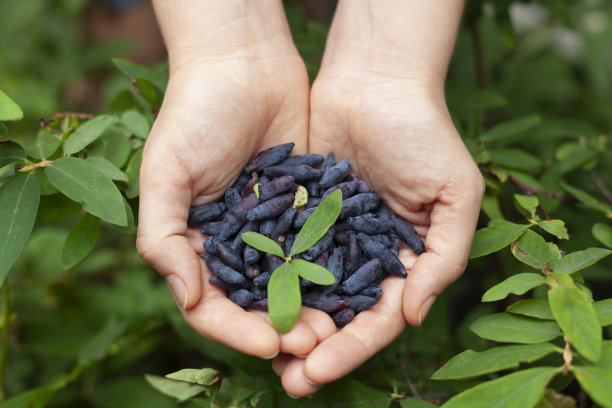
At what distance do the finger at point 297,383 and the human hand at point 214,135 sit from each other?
4 centimetres

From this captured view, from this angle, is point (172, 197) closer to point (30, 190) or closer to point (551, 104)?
point (30, 190)

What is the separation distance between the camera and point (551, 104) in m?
3.80

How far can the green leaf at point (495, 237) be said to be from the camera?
154cm

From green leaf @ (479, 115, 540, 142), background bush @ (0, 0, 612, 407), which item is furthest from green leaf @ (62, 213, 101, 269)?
green leaf @ (479, 115, 540, 142)

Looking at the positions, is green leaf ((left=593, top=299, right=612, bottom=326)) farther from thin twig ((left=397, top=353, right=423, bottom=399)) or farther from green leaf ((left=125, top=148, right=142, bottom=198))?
green leaf ((left=125, top=148, right=142, bottom=198))

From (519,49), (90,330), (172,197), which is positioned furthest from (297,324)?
(519,49)

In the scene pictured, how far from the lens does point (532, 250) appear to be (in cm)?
148

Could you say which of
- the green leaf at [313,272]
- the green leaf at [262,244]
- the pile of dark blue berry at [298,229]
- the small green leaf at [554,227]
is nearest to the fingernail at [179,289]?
the pile of dark blue berry at [298,229]

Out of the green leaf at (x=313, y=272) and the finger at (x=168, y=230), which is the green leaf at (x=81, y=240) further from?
the green leaf at (x=313, y=272)

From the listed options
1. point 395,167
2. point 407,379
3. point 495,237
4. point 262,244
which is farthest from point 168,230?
point 495,237

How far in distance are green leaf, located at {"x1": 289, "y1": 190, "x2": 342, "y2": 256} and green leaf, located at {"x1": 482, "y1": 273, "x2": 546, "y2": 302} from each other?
1.47 ft

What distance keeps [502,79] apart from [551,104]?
731mm

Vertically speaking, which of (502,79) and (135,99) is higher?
(135,99)

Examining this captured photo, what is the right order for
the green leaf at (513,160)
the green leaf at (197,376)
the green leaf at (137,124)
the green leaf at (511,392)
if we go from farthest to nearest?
the green leaf at (513,160) → the green leaf at (137,124) → the green leaf at (197,376) → the green leaf at (511,392)
